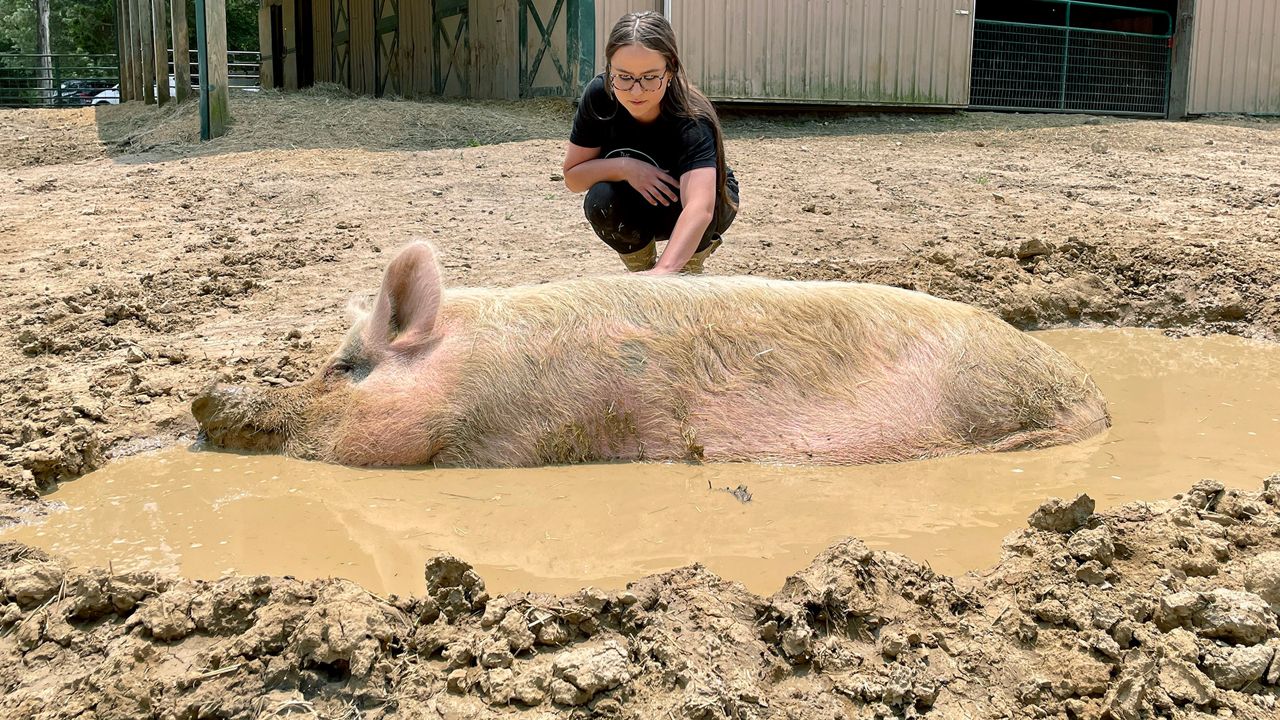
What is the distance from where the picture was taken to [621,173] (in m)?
4.69

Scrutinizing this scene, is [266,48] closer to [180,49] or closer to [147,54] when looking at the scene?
[147,54]

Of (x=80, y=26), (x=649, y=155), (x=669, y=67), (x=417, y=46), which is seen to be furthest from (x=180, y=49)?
(x=80, y=26)

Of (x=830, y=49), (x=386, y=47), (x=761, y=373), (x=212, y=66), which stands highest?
(x=386, y=47)

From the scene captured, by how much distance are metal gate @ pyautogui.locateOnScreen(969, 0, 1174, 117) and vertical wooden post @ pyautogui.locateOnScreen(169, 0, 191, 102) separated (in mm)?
10806

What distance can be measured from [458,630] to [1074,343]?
4026mm

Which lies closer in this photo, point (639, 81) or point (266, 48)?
point (639, 81)

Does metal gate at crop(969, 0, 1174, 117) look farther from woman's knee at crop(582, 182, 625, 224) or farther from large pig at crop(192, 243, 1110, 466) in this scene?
large pig at crop(192, 243, 1110, 466)

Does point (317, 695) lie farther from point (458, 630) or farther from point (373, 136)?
point (373, 136)

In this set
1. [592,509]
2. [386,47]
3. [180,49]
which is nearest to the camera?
[592,509]

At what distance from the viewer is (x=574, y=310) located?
3807mm

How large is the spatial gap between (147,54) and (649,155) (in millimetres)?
13733

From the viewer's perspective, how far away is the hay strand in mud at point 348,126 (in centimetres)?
1038

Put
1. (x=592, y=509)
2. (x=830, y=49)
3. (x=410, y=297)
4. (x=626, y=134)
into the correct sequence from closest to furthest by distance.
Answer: (x=592, y=509) → (x=410, y=297) → (x=626, y=134) → (x=830, y=49)

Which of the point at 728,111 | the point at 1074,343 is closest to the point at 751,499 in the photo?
the point at 1074,343
